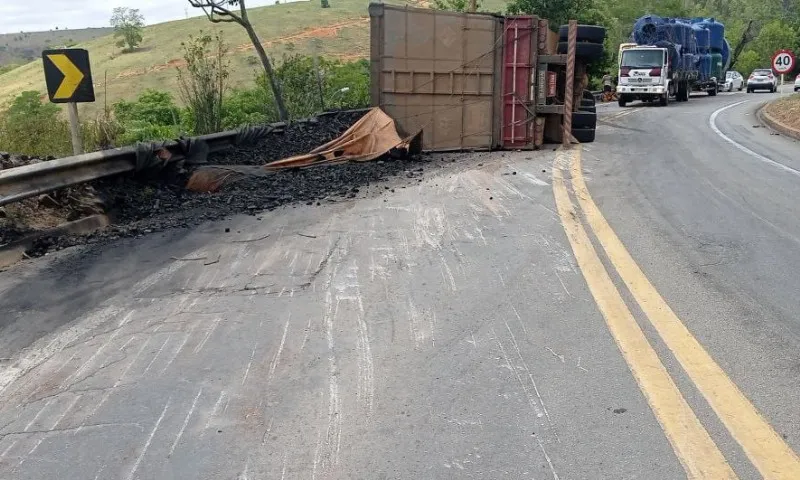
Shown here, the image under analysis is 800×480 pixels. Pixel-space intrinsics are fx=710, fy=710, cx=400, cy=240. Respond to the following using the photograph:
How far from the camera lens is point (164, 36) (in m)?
92.1

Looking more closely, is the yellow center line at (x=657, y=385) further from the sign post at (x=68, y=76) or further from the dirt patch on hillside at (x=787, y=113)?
the dirt patch on hillside at (x=787, y=113)

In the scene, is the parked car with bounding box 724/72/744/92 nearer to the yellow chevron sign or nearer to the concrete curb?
the concrete curb

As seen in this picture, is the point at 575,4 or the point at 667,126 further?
the point at 575,4

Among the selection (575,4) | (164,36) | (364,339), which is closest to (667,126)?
(575,4)

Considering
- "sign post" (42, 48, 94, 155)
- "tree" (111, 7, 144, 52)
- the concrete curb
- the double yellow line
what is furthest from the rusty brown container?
"tree" (111, 7, 144, 52)

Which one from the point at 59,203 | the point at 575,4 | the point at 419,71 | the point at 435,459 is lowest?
the point at 435,459

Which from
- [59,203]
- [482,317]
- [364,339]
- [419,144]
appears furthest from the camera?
[419,144]

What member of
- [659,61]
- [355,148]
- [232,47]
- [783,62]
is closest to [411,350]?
[355,148]

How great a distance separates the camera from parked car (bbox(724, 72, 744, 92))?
45.9 meters

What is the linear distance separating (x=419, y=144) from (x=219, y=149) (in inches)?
133

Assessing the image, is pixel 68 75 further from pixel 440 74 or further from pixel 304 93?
pixel 304 93

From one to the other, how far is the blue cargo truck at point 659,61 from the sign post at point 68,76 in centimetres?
2541

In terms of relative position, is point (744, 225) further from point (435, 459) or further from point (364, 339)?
point (435, 459)

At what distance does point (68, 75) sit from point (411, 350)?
5024mm
